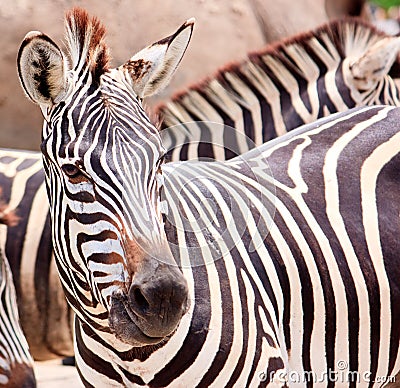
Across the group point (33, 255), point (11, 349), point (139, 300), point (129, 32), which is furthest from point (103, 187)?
point (129, 32)

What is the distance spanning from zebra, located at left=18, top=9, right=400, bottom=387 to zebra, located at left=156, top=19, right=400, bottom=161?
1.58m

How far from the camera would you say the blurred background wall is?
6945 millimetres

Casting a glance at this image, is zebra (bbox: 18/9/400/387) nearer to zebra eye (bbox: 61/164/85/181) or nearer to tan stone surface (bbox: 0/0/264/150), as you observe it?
zebra eye (bbox: 61/164/85/181)

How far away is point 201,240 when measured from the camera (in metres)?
2.63

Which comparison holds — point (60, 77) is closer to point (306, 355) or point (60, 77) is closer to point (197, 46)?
point (306, 355)

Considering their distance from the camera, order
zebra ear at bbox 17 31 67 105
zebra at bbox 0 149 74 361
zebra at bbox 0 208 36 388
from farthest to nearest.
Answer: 1. zebra at bbox 0 149 74 361
2. zebra at bbox 0 208 36 388
3. zebra ear at bbox 17 31 67 105

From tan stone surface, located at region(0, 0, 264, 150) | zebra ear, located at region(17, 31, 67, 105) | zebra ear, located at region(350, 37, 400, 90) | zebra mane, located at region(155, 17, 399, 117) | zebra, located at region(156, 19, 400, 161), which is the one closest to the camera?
zebra ear, located at region(17, 31, 67, 105)

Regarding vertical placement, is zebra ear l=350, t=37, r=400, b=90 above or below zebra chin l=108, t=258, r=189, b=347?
above

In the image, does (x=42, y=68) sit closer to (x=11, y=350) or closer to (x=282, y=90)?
(x=11, y=350)

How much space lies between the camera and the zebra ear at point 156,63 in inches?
102

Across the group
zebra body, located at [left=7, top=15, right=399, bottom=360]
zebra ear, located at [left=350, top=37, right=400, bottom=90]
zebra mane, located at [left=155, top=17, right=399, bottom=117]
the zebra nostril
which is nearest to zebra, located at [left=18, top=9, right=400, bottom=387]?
the zebra nostril

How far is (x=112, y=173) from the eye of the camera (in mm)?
2295

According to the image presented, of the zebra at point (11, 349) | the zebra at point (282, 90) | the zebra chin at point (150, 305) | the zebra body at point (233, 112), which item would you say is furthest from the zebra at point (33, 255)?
the zebra chin at point (150, 305)

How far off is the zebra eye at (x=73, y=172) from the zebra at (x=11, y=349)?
40.7 inches
